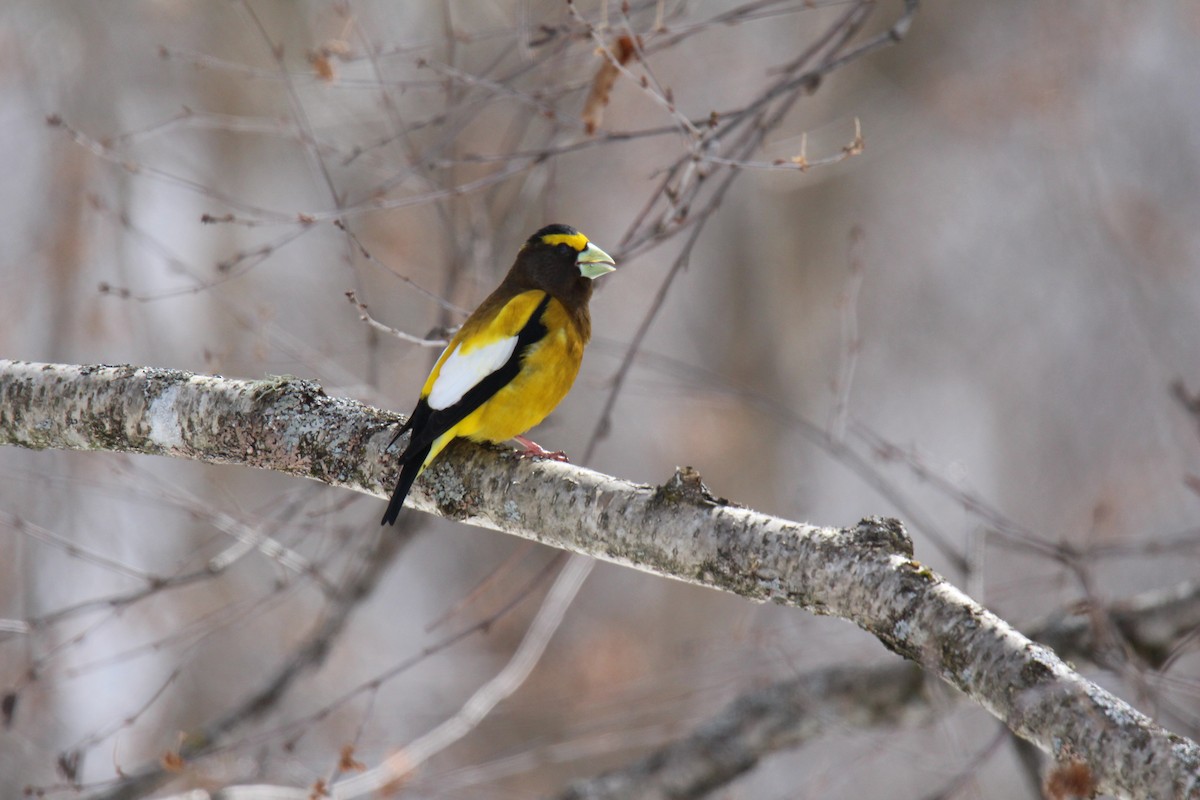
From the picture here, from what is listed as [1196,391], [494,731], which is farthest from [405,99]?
[1196,391]

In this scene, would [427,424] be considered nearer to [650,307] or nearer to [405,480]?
[405,480]

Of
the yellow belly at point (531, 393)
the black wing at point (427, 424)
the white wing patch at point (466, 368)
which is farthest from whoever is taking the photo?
the yellow belly at point (531, 393)

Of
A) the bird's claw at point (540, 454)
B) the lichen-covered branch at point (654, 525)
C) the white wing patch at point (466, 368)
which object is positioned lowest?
the lichen-covered branch at point (654, 525)

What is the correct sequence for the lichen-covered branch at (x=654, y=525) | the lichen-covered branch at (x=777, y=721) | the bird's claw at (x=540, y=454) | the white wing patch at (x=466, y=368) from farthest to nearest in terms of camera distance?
the lichen-covered branch at (x=777, y=721)
the white wing patch at (x=466, y=368)
the bird's claw at (x=540, y=454)
the lichen-covered branch at (x=654, y=525)

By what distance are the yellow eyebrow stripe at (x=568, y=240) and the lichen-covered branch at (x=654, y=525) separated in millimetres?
1099

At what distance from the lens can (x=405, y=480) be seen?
3.39m

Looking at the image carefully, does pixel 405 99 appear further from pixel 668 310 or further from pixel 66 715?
pixel 66 715

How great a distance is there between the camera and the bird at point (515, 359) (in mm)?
3477

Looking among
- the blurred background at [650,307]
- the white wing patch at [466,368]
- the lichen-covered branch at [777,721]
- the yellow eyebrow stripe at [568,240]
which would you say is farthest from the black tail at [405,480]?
the blurred background at [650,307]

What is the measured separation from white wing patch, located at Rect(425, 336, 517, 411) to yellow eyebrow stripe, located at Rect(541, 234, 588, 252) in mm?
638

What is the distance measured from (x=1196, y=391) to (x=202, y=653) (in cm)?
949

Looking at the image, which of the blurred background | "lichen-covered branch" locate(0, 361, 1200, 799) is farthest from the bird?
the blurred background

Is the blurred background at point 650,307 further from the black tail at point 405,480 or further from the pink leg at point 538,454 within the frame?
the black tail at point 405,480

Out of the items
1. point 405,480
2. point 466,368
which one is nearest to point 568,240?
point 466,368
